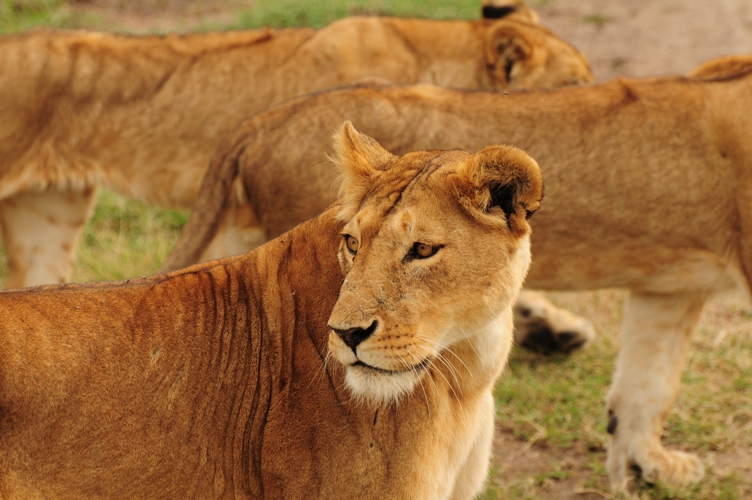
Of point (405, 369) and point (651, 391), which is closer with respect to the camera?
point (405, 369)

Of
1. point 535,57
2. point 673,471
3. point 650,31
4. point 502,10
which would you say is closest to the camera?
point 673,471

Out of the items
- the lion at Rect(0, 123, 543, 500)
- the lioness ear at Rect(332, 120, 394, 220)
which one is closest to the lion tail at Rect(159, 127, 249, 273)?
the lion at Rect(0, 123, 543, 500)

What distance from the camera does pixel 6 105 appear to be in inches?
183

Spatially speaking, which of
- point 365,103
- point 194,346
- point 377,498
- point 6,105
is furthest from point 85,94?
point 377,498

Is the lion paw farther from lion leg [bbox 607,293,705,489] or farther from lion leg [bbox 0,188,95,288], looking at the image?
lion leg [bbox 0,188,95,288]

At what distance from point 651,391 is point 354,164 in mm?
1893

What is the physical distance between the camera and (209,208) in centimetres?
379

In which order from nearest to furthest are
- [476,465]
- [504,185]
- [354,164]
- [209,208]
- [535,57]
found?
[504,185] → [354,164] → [476,465] → [209,208] → [535,57]

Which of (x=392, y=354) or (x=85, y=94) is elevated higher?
(x=85, y=94)

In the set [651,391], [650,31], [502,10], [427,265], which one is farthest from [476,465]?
[650,31]

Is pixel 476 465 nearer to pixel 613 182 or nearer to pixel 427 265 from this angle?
pixel 427 265

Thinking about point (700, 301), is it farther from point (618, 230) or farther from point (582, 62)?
point (582, 62)

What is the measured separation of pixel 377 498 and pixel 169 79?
3.02 meters

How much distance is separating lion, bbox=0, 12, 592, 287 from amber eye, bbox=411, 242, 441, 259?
2.81m
